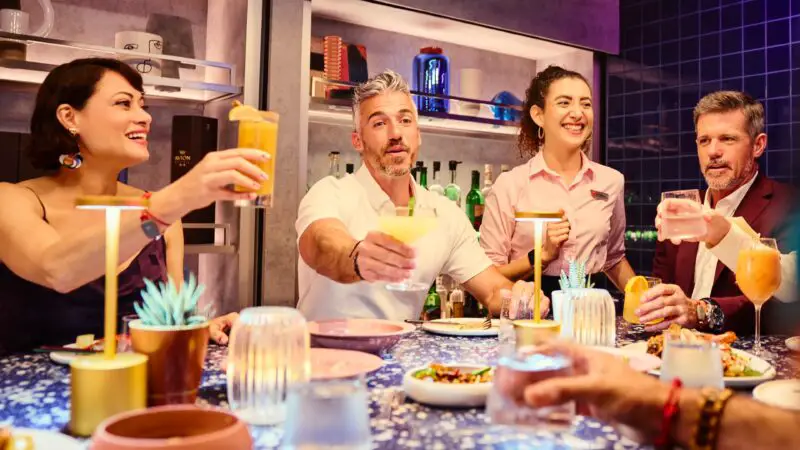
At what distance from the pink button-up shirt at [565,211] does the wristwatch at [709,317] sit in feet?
3.63

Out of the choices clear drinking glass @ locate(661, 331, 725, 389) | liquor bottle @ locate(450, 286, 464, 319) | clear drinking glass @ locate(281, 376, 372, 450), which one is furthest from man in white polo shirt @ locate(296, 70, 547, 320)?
clear drinking glass @ locate(281, 376, 372, 450)

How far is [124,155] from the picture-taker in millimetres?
2072

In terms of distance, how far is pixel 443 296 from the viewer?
3338 millimetres

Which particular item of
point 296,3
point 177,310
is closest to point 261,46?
point 296,3

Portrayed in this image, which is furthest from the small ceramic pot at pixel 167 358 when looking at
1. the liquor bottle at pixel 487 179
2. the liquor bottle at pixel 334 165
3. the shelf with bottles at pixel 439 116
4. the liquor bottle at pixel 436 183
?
the liquor bottle at pixel 487 179

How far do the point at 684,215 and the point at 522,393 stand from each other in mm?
1136

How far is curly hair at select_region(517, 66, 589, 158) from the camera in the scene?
10.6 ft

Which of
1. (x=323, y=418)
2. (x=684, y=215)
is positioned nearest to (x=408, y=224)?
(x=684, y=215)

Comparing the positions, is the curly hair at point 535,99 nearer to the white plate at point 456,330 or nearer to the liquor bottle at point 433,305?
the liquor bottle at point 433,305

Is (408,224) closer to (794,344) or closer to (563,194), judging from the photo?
(794,344)

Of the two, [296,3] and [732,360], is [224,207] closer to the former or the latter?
[296,3]

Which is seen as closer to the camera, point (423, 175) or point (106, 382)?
point (106, 382)

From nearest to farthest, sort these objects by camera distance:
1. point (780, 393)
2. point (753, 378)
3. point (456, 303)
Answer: point (780, 393) < point (753, 378) < point (456, 303)

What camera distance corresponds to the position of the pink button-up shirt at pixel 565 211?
3080 millimetres
